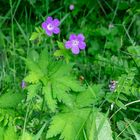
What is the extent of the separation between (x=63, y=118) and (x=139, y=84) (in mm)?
729

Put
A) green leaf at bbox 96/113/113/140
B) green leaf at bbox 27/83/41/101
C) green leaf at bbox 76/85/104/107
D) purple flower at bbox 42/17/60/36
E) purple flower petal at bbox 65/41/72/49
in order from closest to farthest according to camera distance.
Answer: green leaf at bbox 27/83/41/101, green leaf at bbox 76/85/104/107, green leaf at bbox 96/113/113/140, purple flower petal at bbox 65/41/72/49, purple flower at bbox 42/17/60/36

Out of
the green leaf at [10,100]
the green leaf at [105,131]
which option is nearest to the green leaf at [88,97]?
the green leaf at [105,131]

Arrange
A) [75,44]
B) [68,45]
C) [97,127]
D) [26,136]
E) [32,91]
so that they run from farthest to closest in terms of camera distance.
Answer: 1. [75,44]
2. [68,45]
3. [97,127]
4. [26,136]
5. [32,91]

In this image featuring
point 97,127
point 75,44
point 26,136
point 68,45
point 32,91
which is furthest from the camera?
point 75,44

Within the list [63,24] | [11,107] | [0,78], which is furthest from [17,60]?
[11,107]

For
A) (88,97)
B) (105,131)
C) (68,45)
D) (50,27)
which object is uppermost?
(50,27)

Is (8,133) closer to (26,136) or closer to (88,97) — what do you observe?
(26,136)

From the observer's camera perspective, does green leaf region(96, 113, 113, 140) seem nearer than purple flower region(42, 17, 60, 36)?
Yes

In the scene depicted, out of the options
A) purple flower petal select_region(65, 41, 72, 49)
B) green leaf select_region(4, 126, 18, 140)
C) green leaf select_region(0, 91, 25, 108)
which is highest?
purple flower petal select_region(65, 41, 72, 49)

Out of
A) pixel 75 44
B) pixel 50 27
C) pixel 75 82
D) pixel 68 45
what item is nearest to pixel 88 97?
pixel 75 82

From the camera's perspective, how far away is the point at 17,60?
3160 millimetres

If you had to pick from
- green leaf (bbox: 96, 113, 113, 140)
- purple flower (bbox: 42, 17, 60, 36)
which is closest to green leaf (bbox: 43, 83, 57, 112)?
green leaf (bbox: 96, 113, 113, 140)

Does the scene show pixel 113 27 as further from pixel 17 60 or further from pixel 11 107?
pixel 11 107

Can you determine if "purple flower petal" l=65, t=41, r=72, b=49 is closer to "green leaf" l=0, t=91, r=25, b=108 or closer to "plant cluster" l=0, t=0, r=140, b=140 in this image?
"plant cluster" l=0, t=0, r=140, b=140
